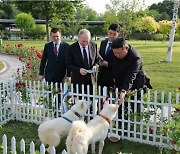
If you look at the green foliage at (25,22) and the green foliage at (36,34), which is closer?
the green foliage at (36,34)

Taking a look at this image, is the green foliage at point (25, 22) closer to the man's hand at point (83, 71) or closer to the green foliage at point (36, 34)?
the green foliage at point (36, 34)

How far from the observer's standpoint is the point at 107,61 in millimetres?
5793

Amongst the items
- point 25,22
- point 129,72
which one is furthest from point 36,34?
point 129,72

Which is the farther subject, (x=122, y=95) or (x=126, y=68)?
(x=126, y=68)

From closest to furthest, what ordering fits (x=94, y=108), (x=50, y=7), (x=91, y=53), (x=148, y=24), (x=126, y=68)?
(x=126, y=68) → (x=94, y=108) → (x=91, y=53) → (x=50, y=7) → (x=148, y=24)

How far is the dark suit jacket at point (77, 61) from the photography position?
5.65m

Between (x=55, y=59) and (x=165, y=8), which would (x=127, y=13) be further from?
(x=165, y=8)

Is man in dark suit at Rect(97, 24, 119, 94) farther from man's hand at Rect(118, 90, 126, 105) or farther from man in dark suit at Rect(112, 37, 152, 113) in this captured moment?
man's hand at Rect(118, 90, 126, 105)

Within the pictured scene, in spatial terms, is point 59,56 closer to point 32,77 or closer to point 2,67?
point 32,77

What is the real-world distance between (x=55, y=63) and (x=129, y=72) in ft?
6.41

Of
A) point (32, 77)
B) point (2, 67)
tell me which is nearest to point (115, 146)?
point (32, 77)

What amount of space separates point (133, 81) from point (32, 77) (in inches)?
167

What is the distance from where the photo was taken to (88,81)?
584 centimetres

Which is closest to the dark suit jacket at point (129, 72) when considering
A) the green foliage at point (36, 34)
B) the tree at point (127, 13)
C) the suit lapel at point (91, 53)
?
the suit lapel at point (91, 53)
